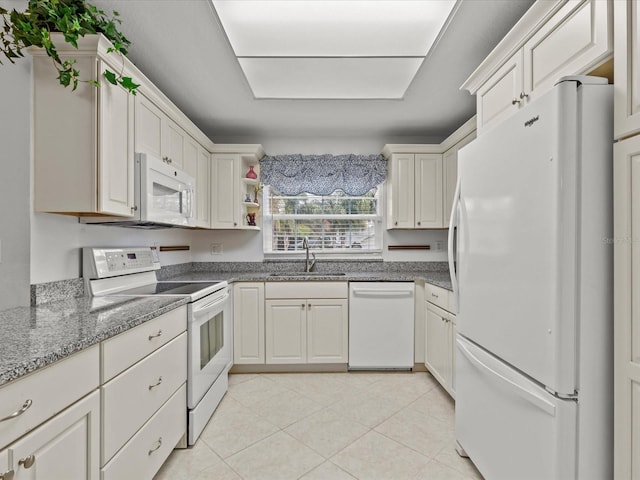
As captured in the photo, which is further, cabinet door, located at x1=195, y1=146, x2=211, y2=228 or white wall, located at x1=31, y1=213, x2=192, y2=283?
cabinet door, located at x1=195, y1=146, x2=211, y2=228

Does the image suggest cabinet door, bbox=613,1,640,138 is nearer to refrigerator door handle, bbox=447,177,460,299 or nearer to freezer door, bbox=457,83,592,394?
freezer door, bbox=457,83,592,394

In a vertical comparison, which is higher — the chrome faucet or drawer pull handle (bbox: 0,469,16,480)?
the chrome faucet

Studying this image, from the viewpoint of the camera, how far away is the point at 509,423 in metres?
1.25

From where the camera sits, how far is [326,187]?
3301mm

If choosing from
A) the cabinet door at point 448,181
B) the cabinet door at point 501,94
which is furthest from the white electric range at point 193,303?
the cabinet door at point 448,181

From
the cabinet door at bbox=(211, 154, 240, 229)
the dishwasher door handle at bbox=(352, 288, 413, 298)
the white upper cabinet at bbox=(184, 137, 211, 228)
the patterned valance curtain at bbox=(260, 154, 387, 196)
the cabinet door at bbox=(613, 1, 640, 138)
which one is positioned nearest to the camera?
the cabinet door at bbox=(613, 1, 640, 138)

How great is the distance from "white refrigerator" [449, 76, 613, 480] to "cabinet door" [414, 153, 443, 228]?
5.75 ft

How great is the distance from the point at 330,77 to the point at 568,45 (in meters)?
1.35

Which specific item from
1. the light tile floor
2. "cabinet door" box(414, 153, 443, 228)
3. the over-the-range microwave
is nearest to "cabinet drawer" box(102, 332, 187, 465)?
the light tile floor

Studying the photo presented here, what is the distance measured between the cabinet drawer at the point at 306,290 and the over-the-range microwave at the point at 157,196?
91cm

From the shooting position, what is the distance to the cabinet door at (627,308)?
3.07 feet

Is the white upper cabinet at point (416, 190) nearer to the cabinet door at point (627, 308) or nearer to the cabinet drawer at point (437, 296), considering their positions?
the cabinet drawer at point (437, 296)

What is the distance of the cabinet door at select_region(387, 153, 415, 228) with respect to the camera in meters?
3.06

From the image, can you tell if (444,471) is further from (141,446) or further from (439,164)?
(439,164)
